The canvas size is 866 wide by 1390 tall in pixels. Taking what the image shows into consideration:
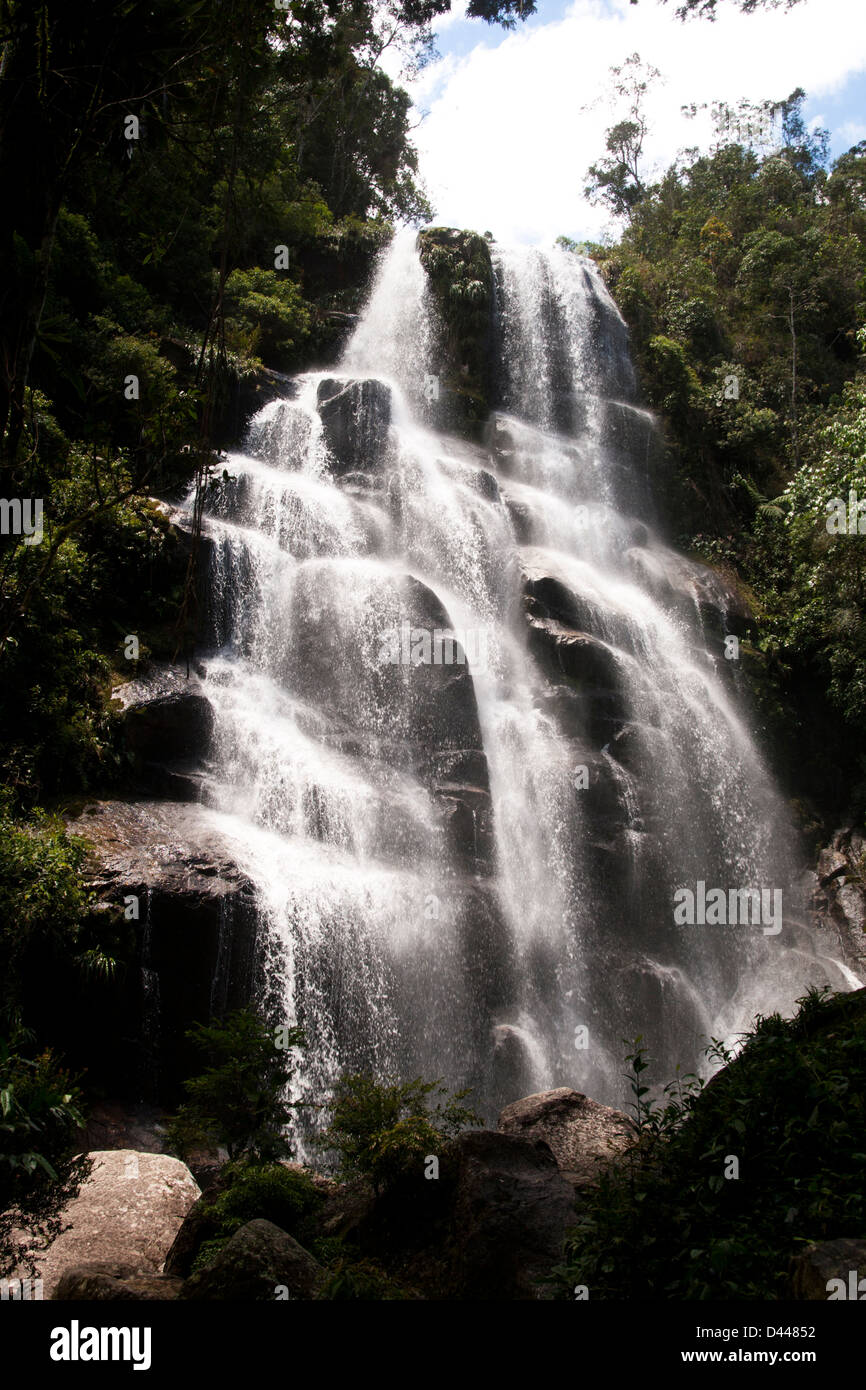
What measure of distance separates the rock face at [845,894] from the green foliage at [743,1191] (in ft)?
38.1

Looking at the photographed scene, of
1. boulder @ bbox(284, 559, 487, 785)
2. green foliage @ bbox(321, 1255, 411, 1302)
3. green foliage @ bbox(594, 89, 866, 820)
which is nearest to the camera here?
green foliage @ bbox(321, 1255, 411, 1302)

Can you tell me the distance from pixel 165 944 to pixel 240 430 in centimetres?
1253

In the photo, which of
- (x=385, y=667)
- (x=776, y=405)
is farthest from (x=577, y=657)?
(x=776, y=405)

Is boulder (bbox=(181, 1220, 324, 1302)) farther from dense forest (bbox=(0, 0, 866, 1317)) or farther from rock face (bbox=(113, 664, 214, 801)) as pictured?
rock face (bbox=(113, 664, 214, 801))

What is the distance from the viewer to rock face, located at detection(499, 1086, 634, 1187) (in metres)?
6.95

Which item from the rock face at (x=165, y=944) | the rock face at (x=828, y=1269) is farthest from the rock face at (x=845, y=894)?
the rock face at (x=828, y=1269)

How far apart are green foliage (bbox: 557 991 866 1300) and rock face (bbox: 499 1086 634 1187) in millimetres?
1805

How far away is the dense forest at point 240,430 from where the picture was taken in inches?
191

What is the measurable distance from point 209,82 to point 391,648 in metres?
9.00

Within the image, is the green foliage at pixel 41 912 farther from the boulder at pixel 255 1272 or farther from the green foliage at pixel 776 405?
the green foliage at pixel 776 405

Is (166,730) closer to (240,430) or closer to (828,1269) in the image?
(240,430)

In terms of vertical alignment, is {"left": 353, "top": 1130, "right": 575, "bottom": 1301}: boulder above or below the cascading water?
below

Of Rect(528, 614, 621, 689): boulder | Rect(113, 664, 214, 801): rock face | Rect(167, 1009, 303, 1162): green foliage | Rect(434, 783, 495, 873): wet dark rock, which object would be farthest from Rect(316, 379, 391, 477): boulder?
Rect(167, 1009, 303, 1162): green foliage

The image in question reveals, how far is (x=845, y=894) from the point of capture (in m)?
16.0
